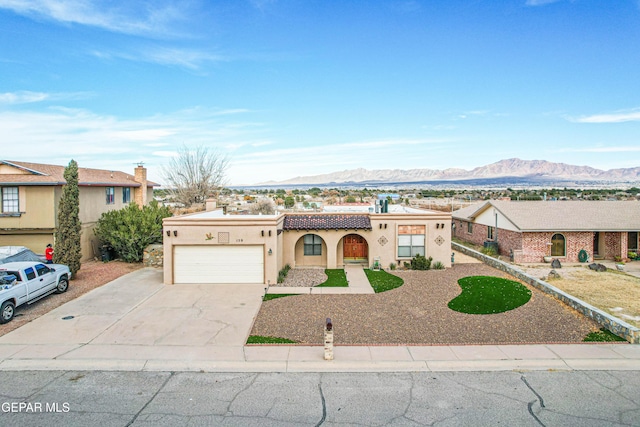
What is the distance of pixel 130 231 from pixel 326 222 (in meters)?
11.3

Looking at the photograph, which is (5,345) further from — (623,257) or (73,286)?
(623,257)

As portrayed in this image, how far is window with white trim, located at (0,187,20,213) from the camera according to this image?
2273 centimetres

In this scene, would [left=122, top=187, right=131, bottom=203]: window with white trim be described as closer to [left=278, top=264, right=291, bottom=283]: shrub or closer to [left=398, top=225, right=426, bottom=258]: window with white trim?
→ [left=278, top=264, right=291, bottom=283]: shrub

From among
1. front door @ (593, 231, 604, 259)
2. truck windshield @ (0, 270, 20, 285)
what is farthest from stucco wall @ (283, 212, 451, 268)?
truck windshield @ (0, 270, 20, 285)

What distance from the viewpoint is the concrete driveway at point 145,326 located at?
1187 cm

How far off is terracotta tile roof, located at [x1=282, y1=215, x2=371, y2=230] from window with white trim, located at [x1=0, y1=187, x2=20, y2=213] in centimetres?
1447

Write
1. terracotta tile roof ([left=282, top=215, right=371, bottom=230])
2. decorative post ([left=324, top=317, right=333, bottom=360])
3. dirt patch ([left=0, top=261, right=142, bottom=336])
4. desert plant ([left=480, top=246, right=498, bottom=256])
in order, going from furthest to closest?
desert plant ([left=480, top=246, right=498, bottom=256]), terracotta tile roof ([left=282, top=215, right=371, bottom=230]), dirt patch ([left=0, top=261, right=142, bottom=336]), decorative post ([left=324, top=317, right=333, bottom=360])

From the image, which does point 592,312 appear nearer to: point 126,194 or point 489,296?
point 489,296

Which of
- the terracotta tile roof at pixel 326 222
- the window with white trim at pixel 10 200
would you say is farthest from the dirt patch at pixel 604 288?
the window with white trim at pixel 10 200

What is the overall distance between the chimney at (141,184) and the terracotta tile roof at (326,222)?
1445cm

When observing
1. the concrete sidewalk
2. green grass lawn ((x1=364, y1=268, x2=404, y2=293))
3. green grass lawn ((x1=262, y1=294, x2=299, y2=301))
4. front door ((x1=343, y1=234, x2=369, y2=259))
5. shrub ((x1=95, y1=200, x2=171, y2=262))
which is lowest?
the concrete sidewalk

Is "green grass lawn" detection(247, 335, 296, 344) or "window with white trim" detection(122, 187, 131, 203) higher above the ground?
"window with white trim" detection(122, 187, 131, 203)

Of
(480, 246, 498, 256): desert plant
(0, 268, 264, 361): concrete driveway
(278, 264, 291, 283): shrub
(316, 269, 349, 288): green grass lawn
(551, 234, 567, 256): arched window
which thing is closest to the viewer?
(0, 268, 264, 361): concrete driveway

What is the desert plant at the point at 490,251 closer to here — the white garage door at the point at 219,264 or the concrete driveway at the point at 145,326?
the white garage door at the point at 219,264
